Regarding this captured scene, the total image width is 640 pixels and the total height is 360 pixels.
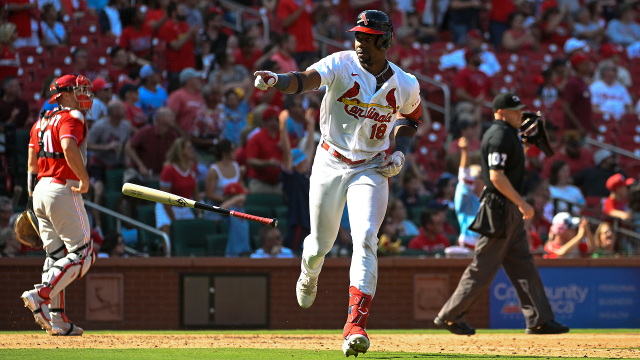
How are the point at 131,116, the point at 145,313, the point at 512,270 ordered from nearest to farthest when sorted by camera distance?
1. the point at 512,270
2. the point at 145,313
3. the point at 131,116

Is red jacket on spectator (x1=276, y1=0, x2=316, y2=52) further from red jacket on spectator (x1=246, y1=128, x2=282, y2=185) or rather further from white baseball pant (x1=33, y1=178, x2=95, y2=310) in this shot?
white baseball pant (x1=33, y1=178, x2=95, y2=310)

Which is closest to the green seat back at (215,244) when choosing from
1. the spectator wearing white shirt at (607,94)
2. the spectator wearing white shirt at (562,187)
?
the spectator wearing white shirt at (562,187)

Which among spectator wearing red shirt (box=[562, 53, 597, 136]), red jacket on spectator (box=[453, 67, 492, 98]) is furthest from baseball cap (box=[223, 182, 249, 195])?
spectator wearing red shirt (box=[562, 53, 597, 136])

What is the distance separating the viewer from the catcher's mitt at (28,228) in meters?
7.52

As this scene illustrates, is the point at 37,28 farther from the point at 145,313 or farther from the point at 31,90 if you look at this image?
the point at 145,313

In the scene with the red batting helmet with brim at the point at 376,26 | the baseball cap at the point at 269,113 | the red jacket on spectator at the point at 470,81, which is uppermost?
the red jacket on spectator at the point at 470,81

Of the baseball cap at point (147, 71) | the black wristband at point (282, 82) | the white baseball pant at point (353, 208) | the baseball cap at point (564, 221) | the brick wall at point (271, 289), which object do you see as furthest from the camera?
the baseball cap at point (147, 71)

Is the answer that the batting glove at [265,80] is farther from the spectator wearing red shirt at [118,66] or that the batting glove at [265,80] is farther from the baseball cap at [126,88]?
the spectator wearing red shirt at [118,66]

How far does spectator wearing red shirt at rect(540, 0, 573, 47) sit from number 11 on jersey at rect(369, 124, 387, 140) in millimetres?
12998

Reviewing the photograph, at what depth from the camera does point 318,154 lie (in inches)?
241

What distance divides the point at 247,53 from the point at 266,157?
3.52 metres

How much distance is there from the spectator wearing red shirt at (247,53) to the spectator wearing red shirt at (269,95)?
0.64 metres

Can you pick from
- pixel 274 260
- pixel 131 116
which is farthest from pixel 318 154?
pixel 131 116

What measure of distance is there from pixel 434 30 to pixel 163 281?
9.80 meters
